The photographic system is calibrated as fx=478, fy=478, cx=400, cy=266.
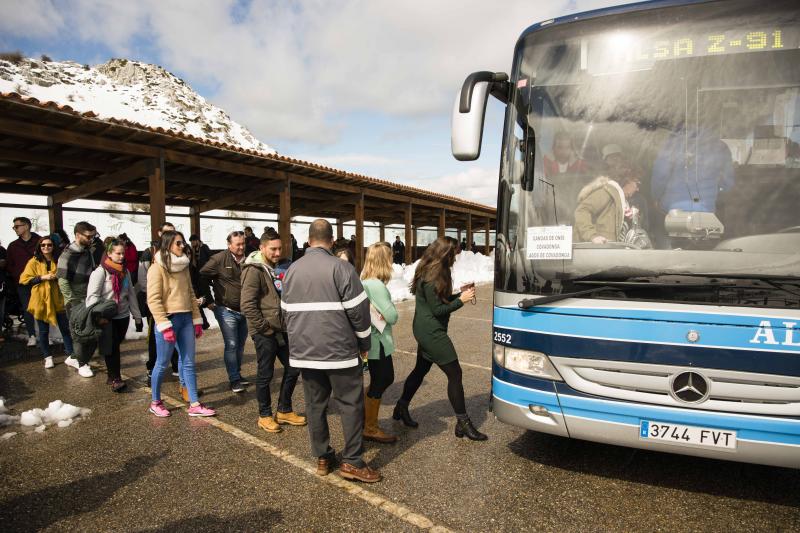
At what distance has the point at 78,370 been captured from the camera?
610 cm

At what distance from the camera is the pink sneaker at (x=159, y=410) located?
14.7 feet

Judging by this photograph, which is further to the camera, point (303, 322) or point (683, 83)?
point (303, 322)

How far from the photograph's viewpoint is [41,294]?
659cm

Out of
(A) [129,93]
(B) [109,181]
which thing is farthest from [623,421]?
(A) [129,93]

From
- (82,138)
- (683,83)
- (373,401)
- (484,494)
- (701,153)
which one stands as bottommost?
(484,494)

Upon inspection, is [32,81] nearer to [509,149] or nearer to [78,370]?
[78,370]

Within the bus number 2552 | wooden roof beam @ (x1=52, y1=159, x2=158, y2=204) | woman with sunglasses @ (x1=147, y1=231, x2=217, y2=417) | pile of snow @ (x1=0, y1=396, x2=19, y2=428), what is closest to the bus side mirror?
the bus number 2552

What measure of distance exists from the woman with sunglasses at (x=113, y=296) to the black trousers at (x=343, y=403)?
317cm

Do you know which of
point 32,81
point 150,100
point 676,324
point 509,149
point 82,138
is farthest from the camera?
point 150,100

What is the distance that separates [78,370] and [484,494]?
A: 18.2 ft

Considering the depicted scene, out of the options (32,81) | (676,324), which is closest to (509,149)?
(676,324)

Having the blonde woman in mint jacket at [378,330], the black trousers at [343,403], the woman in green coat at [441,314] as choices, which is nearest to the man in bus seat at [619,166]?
the woman in green coat at [441,314]

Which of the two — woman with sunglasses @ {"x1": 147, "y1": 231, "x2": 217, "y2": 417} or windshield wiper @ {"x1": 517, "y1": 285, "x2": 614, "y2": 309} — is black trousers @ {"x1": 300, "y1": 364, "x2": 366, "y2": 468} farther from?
woman with sunglasses @ {"x1": 147, "y1": 231, "x2": 217, "y2": 417}

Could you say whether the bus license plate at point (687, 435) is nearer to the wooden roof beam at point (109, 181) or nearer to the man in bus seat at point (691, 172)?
the man in bus seat at point (691, 172)
